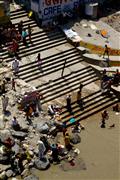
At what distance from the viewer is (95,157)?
29.2 metres

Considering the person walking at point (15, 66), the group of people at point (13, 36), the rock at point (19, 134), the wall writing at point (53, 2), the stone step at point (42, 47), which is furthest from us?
the wall writing at point (53, 2)

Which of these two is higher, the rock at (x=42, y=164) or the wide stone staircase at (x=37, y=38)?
the wide stone staircase at (x=37, y=38)

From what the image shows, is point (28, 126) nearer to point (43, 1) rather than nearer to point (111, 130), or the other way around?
point (111, 130)

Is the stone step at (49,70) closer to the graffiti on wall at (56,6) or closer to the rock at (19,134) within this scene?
the graffiti on wall at (56,6)

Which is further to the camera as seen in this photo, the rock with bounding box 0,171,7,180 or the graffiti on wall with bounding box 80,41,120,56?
the graffiti on wall with bounding box 80,41,120,56

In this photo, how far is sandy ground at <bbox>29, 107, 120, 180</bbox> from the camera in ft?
91.1

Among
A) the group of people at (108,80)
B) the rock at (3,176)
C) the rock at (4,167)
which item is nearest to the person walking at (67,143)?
the rock at (4,167)

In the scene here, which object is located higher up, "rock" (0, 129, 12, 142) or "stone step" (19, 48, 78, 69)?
"stone step" (19, 48, 78, 69)

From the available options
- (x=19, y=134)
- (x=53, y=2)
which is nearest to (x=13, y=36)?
(x=53, y=2)

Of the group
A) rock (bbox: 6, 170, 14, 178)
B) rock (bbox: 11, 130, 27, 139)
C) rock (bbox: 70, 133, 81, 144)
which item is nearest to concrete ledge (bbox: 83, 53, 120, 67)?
rock (bbox: 70, 133, 81, 144)

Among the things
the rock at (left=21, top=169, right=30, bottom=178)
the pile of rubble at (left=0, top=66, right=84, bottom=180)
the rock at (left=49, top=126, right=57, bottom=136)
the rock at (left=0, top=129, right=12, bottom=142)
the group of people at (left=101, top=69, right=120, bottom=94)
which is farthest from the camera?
the group of people at (left=101, top=69, right=120, bottom=94)

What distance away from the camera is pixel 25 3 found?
3806 cm

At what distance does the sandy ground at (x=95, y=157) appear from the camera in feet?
91.1

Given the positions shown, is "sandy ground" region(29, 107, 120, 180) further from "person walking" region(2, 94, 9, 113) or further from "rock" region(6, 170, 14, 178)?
"person walking" region(2, 94, 9, 113)
